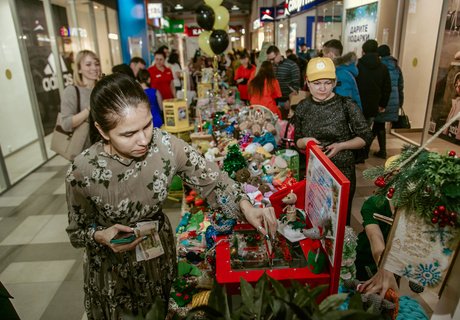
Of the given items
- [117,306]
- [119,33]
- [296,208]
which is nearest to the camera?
[117,306]

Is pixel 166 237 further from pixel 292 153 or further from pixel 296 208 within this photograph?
pixel 292 153

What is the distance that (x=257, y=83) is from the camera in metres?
4.54

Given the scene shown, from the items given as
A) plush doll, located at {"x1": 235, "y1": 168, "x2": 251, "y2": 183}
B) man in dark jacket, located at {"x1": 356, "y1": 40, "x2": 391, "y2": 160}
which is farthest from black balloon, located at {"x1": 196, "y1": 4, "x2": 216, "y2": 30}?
plush doll, located at {"x1": 235, "y1": 168, "x2": 251, "y2": 183}

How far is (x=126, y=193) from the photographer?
1.25 m

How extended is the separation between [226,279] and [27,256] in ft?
9.47

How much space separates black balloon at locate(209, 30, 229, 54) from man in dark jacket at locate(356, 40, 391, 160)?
246cm

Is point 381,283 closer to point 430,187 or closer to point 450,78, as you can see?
point 430,187

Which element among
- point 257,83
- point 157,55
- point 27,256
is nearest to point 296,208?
point 27,256

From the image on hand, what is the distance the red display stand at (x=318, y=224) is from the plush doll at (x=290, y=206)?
0.12 meters

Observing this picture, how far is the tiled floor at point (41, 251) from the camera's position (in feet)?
8.45

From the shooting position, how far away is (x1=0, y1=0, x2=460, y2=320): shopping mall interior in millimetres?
2910

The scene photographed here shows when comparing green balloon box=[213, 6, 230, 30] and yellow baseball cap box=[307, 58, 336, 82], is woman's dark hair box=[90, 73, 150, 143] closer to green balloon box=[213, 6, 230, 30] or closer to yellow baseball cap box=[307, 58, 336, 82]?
yellow baseball cap box=[307, 58, 336, 82]

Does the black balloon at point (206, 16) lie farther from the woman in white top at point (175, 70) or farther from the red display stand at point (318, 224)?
the red display stand at point (318, 224)

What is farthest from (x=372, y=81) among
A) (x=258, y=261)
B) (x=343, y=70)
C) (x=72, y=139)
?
(x=258, y=261)
